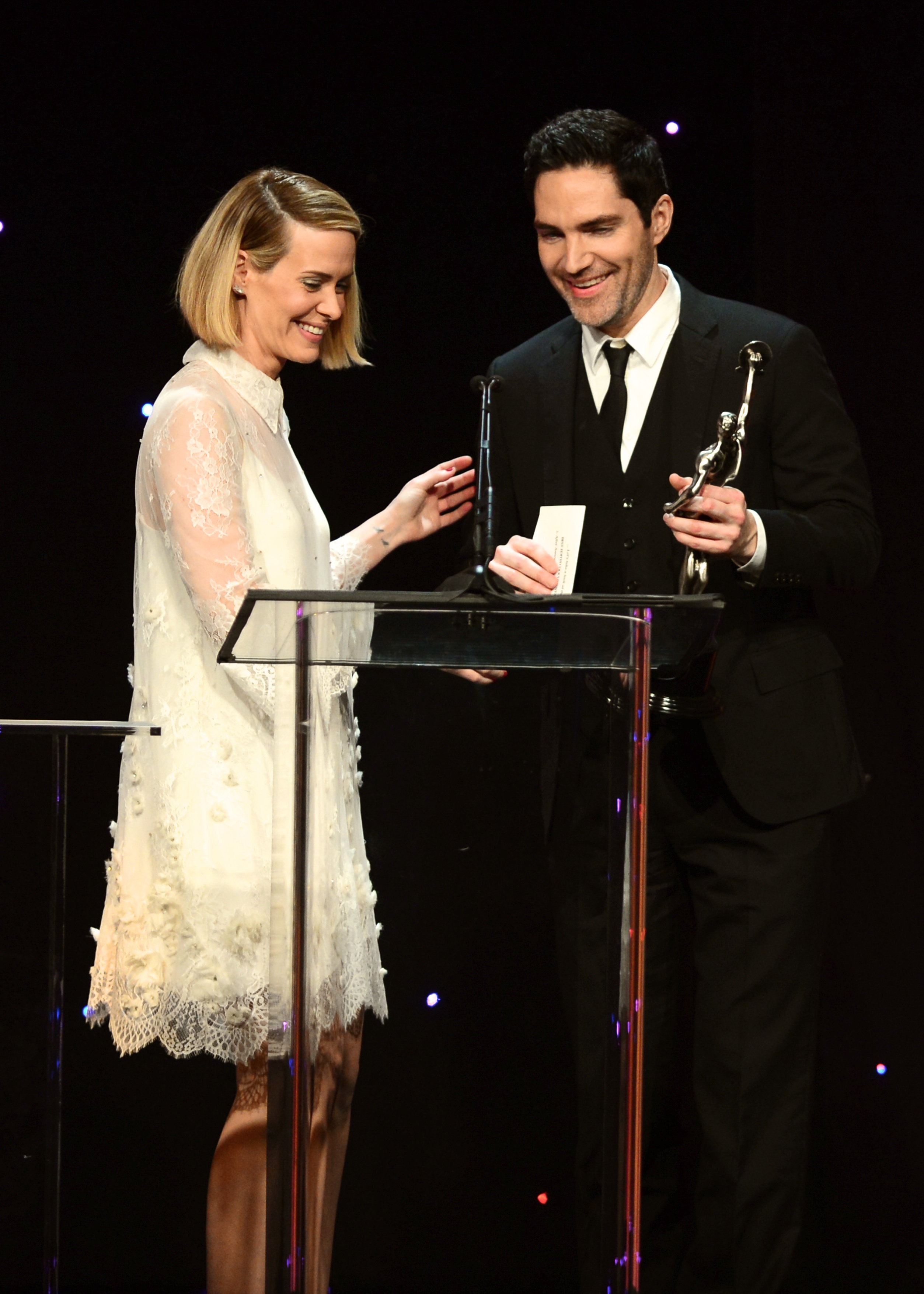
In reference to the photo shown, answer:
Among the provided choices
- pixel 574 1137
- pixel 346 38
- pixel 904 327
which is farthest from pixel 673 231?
pixel 574 1137

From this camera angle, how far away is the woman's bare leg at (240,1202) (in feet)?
5.21

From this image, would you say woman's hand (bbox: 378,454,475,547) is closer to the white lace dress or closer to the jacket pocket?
the white lace dress

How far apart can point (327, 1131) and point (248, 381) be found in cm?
107

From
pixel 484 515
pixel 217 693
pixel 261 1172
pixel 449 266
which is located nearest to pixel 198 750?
pixel 217 693

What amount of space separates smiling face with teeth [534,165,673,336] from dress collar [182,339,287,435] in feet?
1.84

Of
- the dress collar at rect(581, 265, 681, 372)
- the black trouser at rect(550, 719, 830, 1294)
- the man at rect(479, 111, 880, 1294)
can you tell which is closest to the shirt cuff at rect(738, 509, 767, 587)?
the man at rect(479, 111, 880, 1294)

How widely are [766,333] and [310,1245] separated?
151 centimetres

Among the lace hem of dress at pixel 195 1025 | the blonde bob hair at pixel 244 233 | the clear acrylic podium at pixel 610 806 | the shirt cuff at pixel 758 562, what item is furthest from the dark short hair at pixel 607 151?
the lace hem of dress at pixel 195 1025

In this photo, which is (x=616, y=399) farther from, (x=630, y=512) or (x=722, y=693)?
(x=722, y=693)

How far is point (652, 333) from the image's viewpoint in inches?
89.6

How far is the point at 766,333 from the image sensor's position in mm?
2203

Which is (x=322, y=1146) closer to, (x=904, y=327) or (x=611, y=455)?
(x=611, y=455)

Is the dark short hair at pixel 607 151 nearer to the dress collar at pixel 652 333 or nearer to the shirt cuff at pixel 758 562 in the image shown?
the dress collar at pixel 652 333

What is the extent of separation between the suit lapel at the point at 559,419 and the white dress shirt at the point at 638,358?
0.03 m
